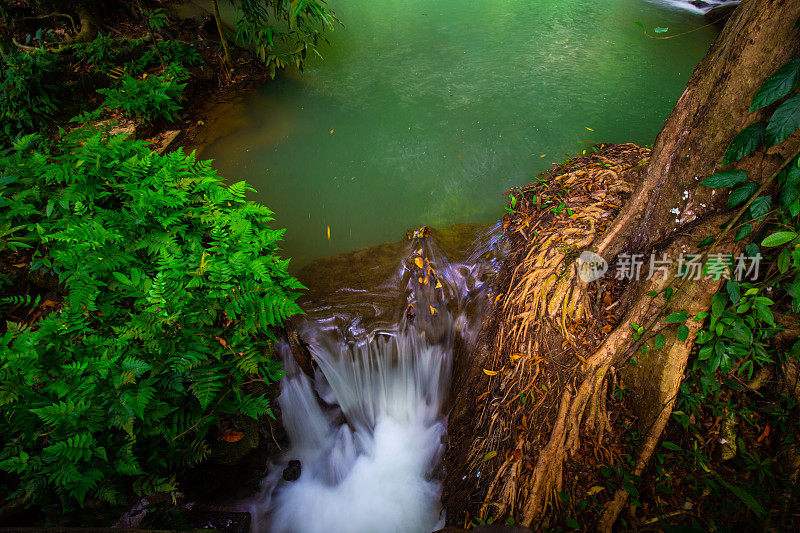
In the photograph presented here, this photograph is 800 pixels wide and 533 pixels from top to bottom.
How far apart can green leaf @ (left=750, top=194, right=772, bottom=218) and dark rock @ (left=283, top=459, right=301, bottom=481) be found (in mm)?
3774

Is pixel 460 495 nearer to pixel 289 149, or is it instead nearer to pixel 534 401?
pixel 534 401

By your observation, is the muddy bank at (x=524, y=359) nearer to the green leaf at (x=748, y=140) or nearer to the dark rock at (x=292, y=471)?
the green leaf at (x=748, y=140)

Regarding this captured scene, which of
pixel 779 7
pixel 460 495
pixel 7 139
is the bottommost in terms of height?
pixel 460 495

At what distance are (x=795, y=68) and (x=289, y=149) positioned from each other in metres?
5.25

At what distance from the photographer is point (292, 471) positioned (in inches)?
135

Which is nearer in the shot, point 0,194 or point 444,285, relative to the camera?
point 0,194

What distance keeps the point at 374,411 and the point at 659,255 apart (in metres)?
2.81

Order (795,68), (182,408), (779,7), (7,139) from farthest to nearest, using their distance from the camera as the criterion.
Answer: (7,139)
(182,408)
(779,7)
(795,68)

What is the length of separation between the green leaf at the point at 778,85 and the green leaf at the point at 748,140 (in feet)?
0.36

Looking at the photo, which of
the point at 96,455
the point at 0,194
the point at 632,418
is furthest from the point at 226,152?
the point at 632,418

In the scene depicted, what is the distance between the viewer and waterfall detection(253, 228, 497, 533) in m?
3.41

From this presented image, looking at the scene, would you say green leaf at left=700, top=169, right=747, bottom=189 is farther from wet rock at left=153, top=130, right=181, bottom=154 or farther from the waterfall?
wet rock at left=153, top=130, right=181, bottom=154

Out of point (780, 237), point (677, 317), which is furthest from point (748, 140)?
point (677, 317)

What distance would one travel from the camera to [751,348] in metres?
2.09
